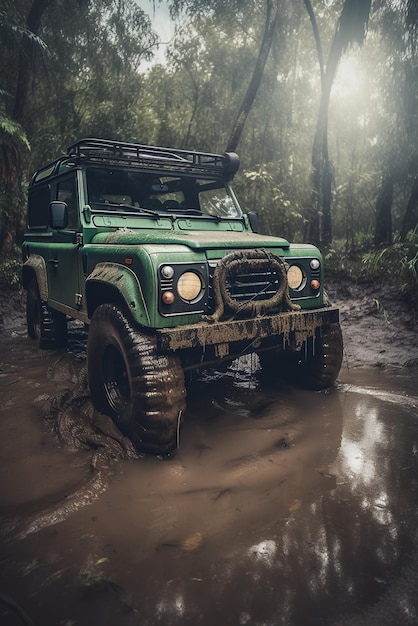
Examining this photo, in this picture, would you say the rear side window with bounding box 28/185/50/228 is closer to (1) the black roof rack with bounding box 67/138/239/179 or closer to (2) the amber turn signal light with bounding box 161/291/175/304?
(1) the black roof rack with bounding box 67/138/239/179

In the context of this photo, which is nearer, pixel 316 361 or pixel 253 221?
pixel 316 361

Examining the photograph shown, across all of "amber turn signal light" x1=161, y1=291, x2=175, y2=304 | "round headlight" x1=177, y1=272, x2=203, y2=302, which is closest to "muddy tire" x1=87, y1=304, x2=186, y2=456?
"amber turn signal light" x1=161, y1=291, x2=175, y2=304

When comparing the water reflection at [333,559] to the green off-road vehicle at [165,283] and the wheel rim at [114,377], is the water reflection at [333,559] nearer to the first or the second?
the green off-road vehicle at [165,283]

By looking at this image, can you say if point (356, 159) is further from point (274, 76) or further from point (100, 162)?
point (100, 162)


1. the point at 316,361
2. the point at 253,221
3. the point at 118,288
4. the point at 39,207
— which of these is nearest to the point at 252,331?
the point at 118,288

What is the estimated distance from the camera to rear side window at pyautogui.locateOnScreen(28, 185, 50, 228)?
5.32m

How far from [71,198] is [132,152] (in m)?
0.75

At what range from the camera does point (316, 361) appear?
415cm

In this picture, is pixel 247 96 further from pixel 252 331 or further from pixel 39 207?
pixel 252 331

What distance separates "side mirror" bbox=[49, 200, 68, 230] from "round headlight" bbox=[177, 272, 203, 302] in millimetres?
1525

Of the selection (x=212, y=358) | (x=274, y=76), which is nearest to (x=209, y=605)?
(x=212, y=358)

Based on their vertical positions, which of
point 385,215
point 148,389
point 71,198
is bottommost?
point 148,389

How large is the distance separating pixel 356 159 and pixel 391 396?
19.1 m

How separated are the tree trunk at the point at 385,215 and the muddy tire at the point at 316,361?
6.26 metres
